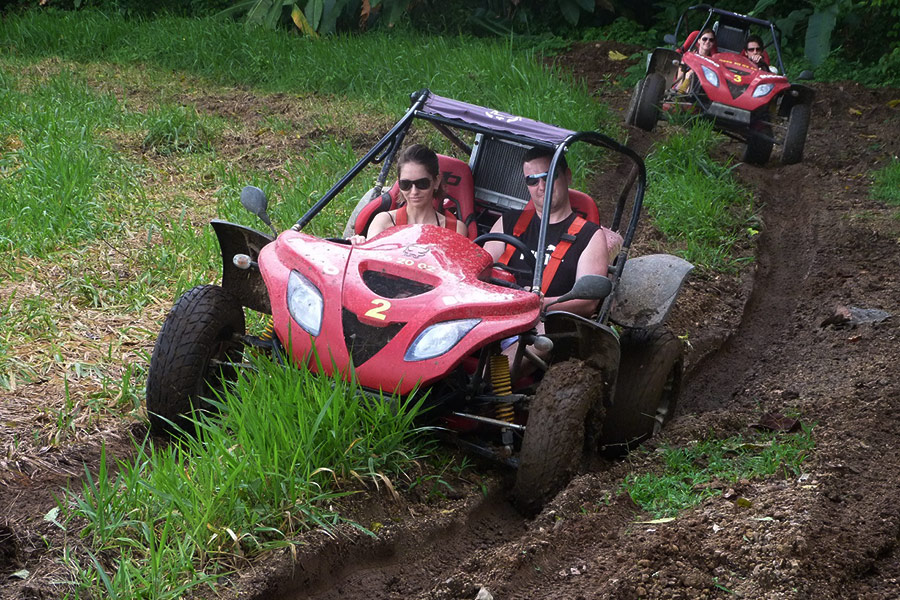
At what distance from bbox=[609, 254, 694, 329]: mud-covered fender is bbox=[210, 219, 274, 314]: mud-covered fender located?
168 centimetres

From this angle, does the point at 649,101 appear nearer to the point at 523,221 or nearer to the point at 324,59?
the point at 324,59

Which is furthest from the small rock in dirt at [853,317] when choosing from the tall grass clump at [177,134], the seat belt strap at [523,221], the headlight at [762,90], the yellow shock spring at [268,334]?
the tall grass clump at [177,134]

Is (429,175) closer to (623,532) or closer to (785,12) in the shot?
(623,532)

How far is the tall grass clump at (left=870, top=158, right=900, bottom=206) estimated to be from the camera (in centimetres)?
853

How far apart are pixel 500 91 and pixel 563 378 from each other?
251 inches

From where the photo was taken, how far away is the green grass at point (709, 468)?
381cm

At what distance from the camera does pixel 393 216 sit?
16.5 feet

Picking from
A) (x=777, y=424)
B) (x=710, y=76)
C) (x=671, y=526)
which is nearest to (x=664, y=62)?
(x=710, y=76)

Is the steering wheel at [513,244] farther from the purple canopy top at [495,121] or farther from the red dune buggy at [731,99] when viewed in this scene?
the red dune buggy at [731,99]

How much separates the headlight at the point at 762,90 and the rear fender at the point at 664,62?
0.95m

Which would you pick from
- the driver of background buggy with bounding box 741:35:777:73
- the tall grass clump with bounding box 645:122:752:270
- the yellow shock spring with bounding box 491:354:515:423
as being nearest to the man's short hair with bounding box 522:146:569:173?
the yellow shock spring with bounding box 491:354:515:423

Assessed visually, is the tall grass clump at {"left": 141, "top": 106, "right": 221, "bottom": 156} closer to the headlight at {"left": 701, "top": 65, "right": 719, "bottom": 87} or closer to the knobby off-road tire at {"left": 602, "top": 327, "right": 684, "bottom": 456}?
the headlight at {"left": 701, "top": 65, "right": 719, "bottom": 87}

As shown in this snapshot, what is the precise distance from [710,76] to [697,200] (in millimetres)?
2523

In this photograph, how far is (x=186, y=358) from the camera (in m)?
3.97
